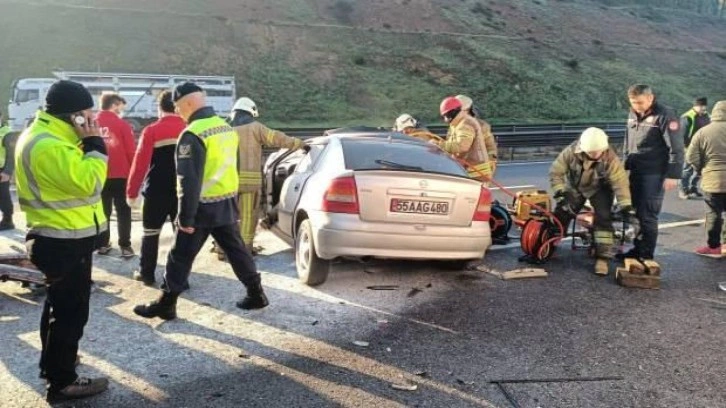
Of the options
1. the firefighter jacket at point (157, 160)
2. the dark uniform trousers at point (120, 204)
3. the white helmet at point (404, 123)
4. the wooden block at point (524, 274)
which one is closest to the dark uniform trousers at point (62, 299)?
the firefighter jacket at point (157, 160)

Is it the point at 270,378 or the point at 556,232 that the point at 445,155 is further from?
the point at 270,378

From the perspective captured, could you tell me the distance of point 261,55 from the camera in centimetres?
3619

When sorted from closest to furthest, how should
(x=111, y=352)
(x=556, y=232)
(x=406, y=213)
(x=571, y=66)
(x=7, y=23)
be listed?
(x=111, y=352) → (x=406, y=213) → (x=556, y=232) → (x=7, y=23) → (x=571, y=66)

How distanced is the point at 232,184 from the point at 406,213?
1.46 metres

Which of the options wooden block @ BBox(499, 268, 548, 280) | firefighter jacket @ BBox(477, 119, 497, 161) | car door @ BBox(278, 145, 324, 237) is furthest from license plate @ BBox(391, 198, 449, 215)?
firefighter jacket @ BBox(477, 119, 497, 161)

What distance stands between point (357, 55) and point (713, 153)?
3348cm

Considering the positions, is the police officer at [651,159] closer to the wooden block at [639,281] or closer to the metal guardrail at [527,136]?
the wooden block at [639,281]

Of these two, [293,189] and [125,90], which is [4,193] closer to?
[293,189]

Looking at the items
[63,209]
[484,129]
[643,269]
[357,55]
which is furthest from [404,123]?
[357,55]

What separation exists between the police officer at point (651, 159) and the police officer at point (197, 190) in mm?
4213

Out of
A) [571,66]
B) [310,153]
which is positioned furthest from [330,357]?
[571,66]

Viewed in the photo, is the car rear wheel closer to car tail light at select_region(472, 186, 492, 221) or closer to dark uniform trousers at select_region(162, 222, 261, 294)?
dark uniform trousers at select_region(162, 222, 261, 294)

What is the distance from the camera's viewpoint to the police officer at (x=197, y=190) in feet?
13.7

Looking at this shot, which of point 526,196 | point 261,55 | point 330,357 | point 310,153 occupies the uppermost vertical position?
point 261,55
